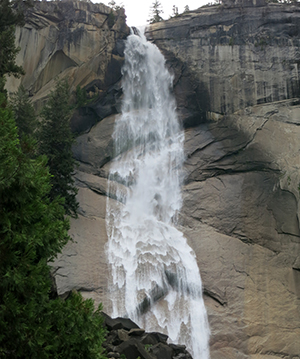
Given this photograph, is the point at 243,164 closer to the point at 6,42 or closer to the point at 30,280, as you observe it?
the point at 6,42

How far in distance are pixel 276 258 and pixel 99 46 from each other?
2087cm

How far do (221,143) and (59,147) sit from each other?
12.3 metres

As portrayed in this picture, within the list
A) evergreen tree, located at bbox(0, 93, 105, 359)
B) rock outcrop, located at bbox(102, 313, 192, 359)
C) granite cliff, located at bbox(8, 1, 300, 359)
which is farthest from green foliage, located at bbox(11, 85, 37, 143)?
evergreen tree, located at bbox(0, 93, 105, 359)

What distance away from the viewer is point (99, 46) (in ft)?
98.7

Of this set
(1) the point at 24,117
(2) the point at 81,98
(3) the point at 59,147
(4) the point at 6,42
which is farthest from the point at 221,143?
(4) the point at 6,42

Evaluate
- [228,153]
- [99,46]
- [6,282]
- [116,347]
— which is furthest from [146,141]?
[6,282]

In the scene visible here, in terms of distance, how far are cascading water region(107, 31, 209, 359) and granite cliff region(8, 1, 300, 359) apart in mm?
763

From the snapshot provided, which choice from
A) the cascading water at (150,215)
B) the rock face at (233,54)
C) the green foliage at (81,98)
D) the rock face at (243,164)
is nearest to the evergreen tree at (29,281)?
the cascading water at (150,215)

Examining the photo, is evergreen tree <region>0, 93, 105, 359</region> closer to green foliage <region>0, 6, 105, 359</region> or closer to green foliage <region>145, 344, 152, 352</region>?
green foliage <region>0, 6, 105, 359</region>

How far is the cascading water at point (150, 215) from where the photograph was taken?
18688 millimetres

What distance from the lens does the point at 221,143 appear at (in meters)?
28.1

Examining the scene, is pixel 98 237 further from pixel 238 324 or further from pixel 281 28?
pixel 281 28

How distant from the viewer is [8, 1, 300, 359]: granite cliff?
20047 mm

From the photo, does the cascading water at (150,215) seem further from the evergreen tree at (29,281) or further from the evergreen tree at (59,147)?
the evergreen tree at (29,281)
